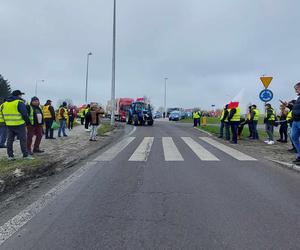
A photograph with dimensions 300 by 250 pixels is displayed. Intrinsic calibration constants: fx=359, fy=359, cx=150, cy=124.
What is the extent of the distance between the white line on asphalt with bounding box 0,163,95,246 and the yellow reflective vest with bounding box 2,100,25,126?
2.64 m

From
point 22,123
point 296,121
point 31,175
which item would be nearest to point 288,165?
point 296,121

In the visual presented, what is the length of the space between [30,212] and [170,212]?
1989 millimetres

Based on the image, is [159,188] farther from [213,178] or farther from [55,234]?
[55,234]

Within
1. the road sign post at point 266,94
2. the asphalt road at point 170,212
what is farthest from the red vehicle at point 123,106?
the asphalt road at point 170,212

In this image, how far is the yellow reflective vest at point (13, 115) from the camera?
9.22 metres

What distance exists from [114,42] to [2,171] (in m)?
21.8

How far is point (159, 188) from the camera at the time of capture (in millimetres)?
6535

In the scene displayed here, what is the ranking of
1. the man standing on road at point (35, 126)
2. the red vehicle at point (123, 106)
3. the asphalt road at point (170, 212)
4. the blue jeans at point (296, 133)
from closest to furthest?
the asphalt road at point (170, 212) < the blue jeans at point (296, 133) < the man standing on road at point (35, 126) < the red vehicle at point (123, 106)

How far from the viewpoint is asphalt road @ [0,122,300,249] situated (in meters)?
4.01

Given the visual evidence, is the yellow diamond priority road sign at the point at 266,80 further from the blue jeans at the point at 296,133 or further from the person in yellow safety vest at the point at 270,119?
the blue jeans at the point at 296,133

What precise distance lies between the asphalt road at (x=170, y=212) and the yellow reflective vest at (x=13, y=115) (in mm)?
2378

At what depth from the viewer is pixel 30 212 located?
16.7 feet

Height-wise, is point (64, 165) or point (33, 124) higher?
point (33, 124)

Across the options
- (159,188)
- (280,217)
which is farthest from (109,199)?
(280,217)
